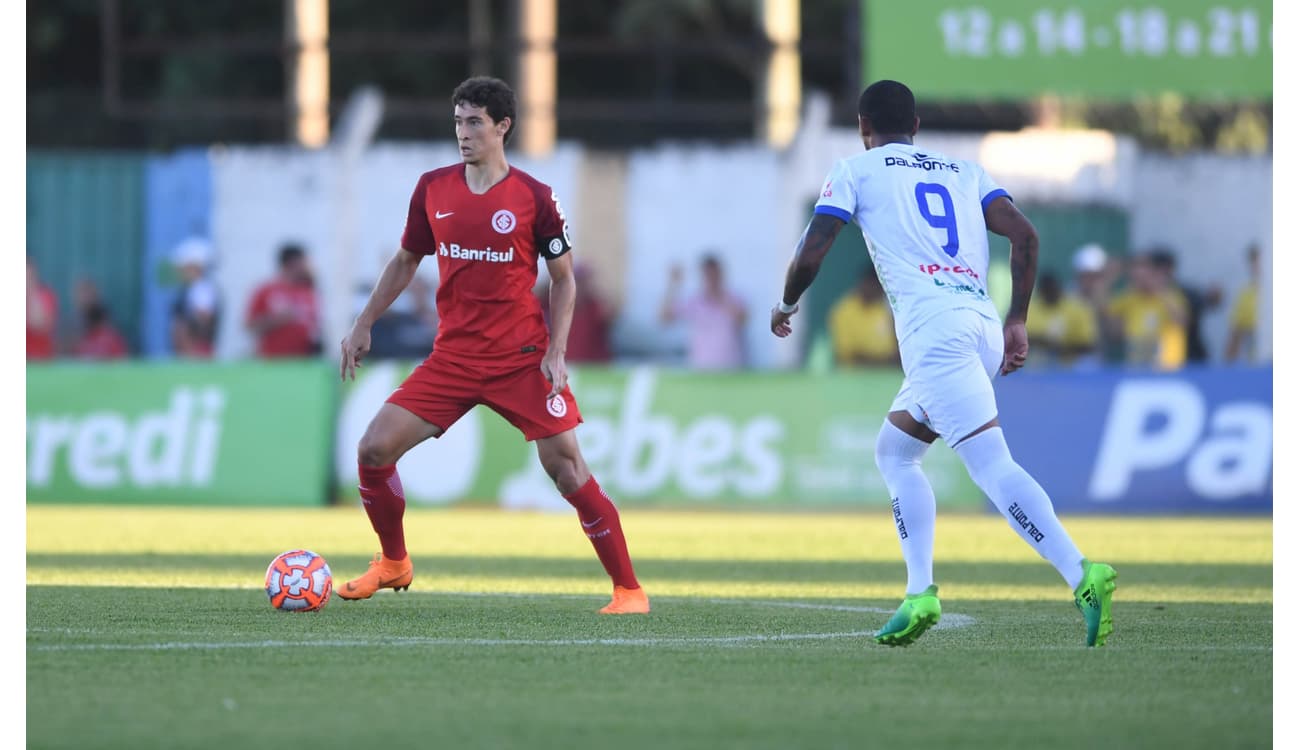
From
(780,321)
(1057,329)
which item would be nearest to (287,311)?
(1057,329)

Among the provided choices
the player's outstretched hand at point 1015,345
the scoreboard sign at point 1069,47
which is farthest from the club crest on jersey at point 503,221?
the scoreboard sign at point 1069,47

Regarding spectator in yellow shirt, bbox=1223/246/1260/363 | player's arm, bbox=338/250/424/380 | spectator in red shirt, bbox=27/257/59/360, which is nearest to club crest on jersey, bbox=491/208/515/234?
player's arm, bbox=338/250/424/380

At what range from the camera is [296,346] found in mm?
20266

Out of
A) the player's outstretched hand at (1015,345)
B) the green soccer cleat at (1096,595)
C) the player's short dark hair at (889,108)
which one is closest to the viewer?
the green soccer cleat at (1096,595)

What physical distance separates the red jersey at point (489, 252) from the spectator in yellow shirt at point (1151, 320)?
1190 cm

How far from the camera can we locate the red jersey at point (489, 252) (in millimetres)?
9383

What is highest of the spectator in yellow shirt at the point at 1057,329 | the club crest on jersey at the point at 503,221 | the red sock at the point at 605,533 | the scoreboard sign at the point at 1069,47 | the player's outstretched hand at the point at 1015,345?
the scoreboard sign at the point at 1069,47

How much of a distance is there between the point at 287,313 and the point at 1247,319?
9545 mm

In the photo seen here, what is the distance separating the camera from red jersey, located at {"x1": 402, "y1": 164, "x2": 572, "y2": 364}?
9.38m

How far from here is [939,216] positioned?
8414mm

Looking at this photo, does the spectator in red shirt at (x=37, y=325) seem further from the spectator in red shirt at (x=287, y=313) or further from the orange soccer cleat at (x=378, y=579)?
the orange soccer cleat at (x=378, y=579)

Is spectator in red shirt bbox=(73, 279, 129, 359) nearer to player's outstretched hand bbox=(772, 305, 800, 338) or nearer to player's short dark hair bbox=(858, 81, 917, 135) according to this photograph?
player's outstretched hand bbox=(772, 305, 800, 338)

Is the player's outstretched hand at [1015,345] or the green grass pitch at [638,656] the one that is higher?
the player's outstretched hand at [1015,345]

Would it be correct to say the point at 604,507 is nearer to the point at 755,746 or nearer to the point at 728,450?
the point at 755,746
